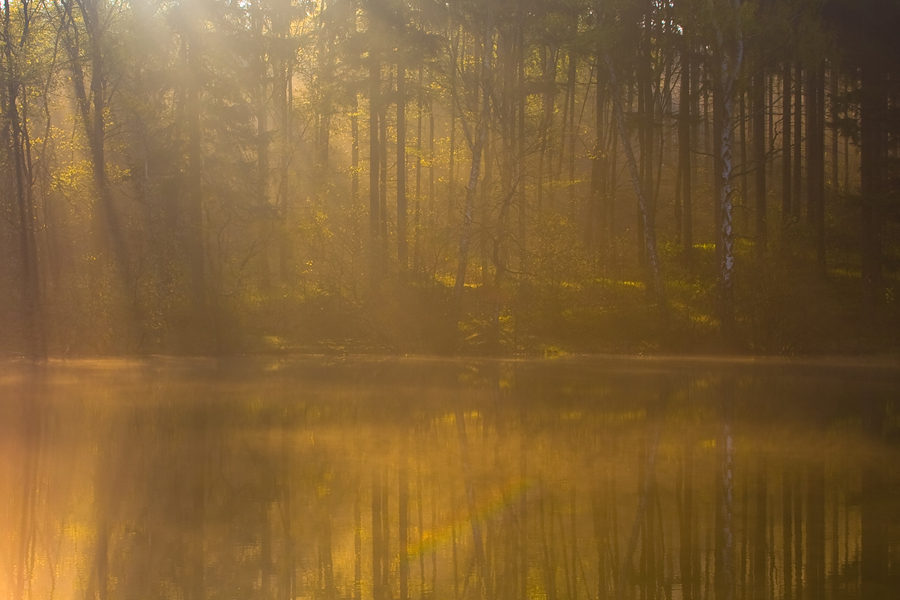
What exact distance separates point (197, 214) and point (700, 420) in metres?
18.6

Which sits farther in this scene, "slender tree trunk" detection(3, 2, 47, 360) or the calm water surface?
"slender tree trunk" detection(3, 2, 47, 360)

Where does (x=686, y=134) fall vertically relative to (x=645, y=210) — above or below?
above

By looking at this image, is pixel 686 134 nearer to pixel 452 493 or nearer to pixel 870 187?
pixel 870 187

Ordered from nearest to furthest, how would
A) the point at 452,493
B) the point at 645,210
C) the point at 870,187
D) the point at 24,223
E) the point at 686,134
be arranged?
the point at 452,493 → the point at 870,187 → the point at 645,210 → the point at 24,223 → the point at 686,134

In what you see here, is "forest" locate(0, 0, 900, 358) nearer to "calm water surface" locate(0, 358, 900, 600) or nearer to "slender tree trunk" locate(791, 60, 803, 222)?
"slender tree trunk" locate(791, 60, 803, 222)

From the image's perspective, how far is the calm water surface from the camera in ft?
23.3

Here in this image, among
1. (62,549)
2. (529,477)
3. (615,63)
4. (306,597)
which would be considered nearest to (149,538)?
(62,549)

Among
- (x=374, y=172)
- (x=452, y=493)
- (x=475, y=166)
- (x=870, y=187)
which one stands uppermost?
(x=374, y=172)

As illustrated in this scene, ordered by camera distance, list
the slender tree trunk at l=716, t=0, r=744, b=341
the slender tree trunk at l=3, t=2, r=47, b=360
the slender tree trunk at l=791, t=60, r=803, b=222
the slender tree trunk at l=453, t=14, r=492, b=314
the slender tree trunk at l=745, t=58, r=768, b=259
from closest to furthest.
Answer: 1. the slender tree trunk at l=716, t=0, r=744, b=341
2. the slender tree trunk at l=453, t=14, r=492, b=314
3. the slender tree trunk at l=3, t=2, r=47, b=360
4. the slender tree trunk at l=745, t=58, r=768, b=259
5. the slender tree trunk at l=791, t=60, r=803, b=222

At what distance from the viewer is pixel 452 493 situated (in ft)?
31.7

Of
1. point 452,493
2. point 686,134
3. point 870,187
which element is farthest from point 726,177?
point 452,493

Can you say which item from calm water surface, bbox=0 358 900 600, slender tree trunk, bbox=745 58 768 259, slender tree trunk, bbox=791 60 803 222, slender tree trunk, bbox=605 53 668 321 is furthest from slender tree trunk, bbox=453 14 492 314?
slender tree trunk, bbox=791 60 803 222

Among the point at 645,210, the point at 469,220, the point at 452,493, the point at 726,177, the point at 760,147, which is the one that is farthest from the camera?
the point at 760,147

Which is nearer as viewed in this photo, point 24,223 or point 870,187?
point 870,187
